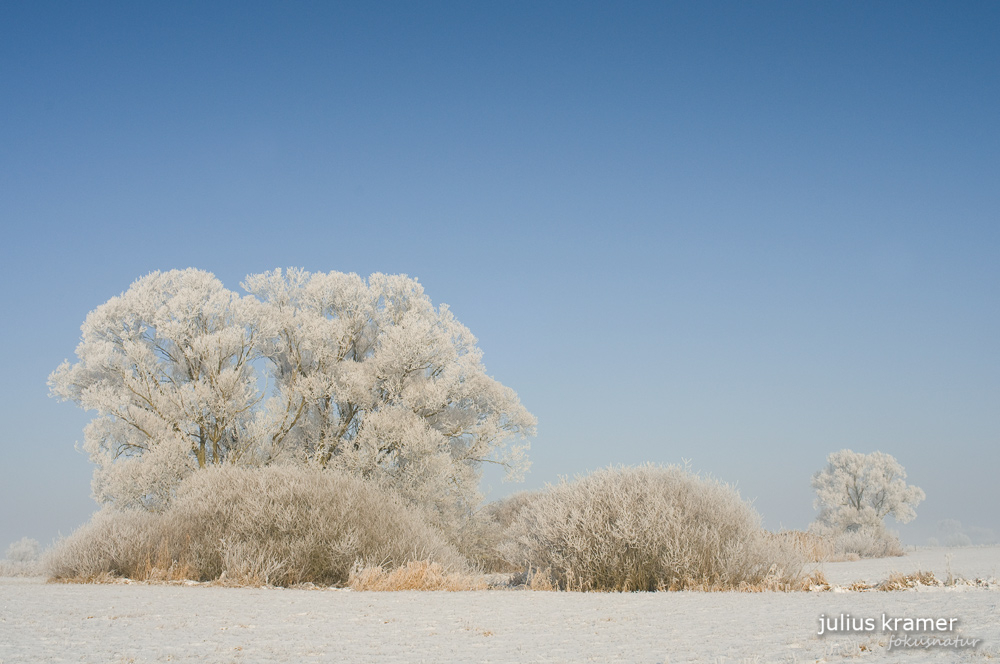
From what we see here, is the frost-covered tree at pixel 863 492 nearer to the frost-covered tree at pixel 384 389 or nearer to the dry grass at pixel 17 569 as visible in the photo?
the frost-covered tree at pixel 384 389

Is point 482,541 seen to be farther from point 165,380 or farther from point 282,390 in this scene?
point 165,380

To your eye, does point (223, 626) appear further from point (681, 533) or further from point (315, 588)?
point (681, 533)

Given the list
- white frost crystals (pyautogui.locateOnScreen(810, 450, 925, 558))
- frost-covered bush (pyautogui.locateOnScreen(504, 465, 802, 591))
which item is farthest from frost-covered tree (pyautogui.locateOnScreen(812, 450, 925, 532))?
frost-covered bush (pyautogui.locateOnScreen(504, 465, 802, 591))

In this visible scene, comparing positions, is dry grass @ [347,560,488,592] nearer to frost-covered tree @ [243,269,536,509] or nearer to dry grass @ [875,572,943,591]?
dry grass @ [875,572,943,591]

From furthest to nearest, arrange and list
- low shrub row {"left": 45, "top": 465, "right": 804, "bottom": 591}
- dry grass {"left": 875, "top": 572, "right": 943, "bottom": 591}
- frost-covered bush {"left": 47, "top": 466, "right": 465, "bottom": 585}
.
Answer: frost-covered bush {"left": 47, "top": 466, "right": 465, "bottom": 585} → low shrub row {"left": 45, "top": 465, "right": 804, "bottom": 591} → dry grass {"left": 875, "top": 572, "right": 943, "bottom": 591}

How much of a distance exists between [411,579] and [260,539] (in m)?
2.70

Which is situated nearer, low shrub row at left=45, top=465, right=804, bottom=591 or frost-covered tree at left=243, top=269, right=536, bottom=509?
low shrub row at left=45, top=465, right=804, bottom=591

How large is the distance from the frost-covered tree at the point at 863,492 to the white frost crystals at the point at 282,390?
23088 mm

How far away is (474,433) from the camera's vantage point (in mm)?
20641

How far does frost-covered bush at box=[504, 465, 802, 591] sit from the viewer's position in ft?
27.7

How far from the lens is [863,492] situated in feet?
118

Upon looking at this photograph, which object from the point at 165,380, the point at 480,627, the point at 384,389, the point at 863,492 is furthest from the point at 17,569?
the point at 863,492

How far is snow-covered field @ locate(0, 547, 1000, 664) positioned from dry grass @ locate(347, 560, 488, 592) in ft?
4.05

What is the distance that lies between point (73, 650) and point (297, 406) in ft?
52.8
